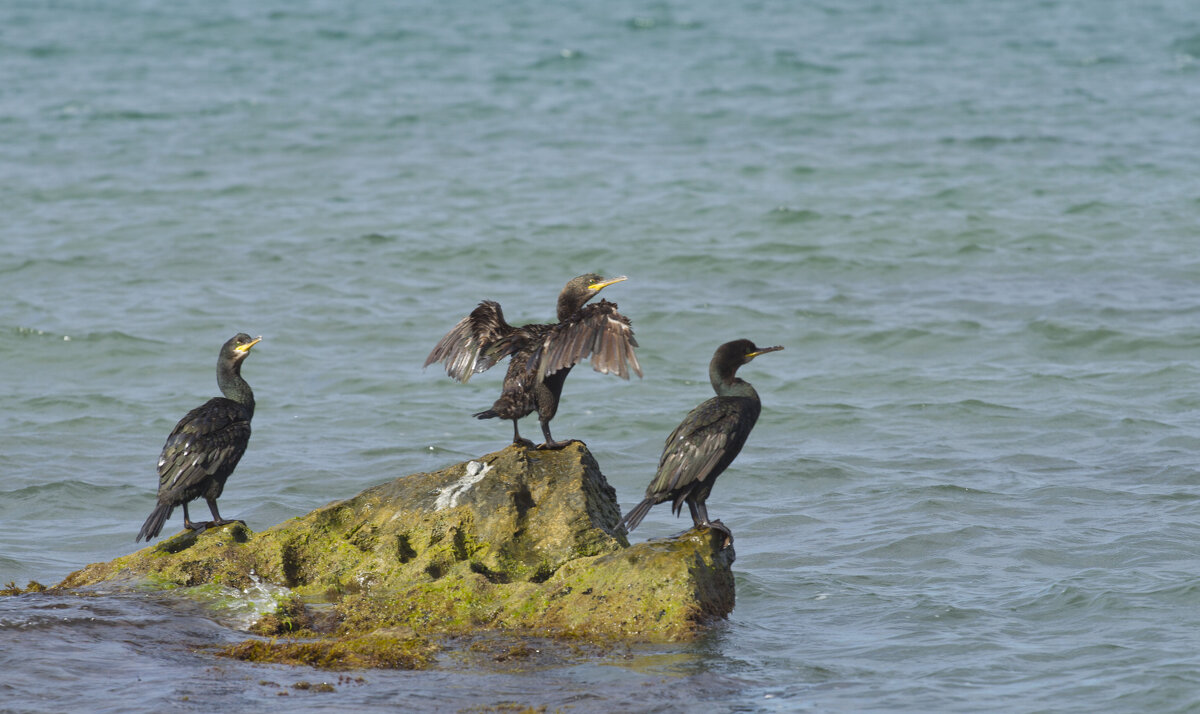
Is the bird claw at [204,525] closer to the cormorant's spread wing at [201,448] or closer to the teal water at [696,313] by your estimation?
the cormorant's spread wing at [201,448]

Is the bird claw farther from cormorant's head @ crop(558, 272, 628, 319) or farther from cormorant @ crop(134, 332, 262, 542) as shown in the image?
cormorant's head @ crop(558, 272, 628, 319)

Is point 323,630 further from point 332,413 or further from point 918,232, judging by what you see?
point 918,232

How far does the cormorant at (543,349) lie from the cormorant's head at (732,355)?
1.42 ft

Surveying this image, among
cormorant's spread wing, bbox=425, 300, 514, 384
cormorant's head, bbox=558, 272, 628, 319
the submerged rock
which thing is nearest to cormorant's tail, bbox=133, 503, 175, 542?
the submerged rock

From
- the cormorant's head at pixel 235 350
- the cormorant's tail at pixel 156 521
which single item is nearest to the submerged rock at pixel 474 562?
the cormorant's tail at pixel 156 521

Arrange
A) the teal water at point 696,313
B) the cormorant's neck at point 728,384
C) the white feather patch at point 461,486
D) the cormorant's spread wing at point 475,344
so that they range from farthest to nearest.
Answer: the cormorant's spread wing at point 475,344
the cormorant's neck at point 728,384
the white feather patch at point 461,486
the teal water at point 696,313

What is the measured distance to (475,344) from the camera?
22.7 ft

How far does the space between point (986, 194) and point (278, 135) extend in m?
10.8

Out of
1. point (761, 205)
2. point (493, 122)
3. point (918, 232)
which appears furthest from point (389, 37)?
point (918, 232)

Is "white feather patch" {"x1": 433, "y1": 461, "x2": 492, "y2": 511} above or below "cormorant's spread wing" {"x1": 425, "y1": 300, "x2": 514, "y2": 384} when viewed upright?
below

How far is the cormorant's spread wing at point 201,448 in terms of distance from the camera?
6535 millimetres

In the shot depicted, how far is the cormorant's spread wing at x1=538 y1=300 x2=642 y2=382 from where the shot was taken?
6.25m

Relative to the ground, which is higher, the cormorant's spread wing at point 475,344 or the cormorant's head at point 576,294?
the cormorant's head at point 576,294

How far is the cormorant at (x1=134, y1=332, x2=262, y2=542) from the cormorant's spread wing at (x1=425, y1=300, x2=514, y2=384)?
100 centimetres
